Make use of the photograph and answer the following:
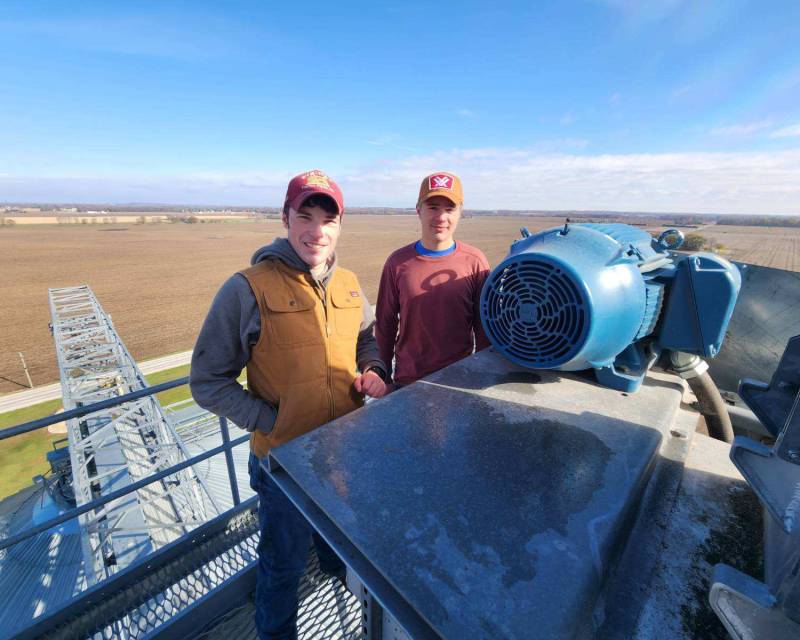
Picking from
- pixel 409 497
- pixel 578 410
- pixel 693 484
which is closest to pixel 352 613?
pixel 409 497

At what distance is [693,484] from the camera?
144cm

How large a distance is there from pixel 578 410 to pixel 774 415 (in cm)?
67

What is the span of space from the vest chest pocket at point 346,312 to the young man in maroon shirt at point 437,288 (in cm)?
81

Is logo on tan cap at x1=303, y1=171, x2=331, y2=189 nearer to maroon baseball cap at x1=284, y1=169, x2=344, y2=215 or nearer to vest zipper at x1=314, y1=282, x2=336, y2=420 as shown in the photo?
maroon baseball cap at x1=284, y1=169, x2=344, y2=215

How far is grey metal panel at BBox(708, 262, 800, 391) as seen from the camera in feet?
8.18

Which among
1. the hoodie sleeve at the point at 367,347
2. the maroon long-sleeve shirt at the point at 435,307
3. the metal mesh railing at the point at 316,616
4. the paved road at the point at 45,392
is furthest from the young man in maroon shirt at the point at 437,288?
the paved road at the point at 45,392

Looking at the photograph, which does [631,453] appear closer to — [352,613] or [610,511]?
[610,511]

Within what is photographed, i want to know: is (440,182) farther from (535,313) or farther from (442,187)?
(535,313)

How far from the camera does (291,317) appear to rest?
2057mm

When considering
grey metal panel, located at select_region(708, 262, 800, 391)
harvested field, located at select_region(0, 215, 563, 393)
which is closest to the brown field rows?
harvested field, located at select_region(0, 215, 563, 393)

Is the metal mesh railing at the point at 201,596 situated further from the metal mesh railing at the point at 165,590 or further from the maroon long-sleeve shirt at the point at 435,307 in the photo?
the maroon long-sleeve shirt at the point at 435,307

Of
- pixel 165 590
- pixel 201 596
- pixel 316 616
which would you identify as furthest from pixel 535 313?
pixel 165 590

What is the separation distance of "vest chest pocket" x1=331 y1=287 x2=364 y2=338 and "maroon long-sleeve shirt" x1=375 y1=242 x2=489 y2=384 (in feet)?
2.60

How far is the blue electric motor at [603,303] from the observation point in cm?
168
